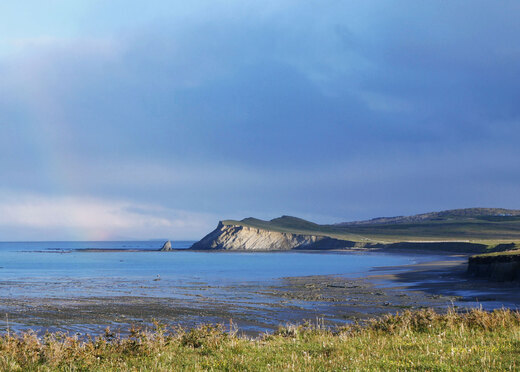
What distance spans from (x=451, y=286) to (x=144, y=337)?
35800 mm

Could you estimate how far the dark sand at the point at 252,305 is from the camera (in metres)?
25.4

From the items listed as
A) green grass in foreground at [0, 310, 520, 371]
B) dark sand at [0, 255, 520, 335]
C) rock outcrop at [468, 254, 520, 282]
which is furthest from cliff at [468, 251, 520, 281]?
green grass in foreground at [0, 310, 520, 371]

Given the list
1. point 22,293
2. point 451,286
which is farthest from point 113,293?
point 451,286

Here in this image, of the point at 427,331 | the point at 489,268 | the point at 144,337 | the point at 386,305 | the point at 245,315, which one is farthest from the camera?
the point at 489,268

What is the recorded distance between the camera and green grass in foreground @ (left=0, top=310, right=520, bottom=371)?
935cm

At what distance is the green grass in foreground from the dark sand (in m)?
10.0

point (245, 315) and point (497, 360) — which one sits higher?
point (497, 360)

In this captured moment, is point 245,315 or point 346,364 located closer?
point 346,364

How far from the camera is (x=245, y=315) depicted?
2758cm

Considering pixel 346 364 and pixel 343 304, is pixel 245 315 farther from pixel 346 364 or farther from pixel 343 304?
pixel 346 364

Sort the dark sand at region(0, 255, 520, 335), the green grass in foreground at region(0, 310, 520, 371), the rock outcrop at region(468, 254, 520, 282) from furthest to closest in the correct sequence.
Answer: the rock outcrop at region(468, 254, 520, 282) < the dark sand at region(0, 255, 520, 335) < the green grass in foreground at region(0, 310, 520, 371)

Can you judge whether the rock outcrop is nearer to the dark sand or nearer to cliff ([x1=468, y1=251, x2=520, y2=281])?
cliff ([x1=468, y1=251, x2=520, y2=281])

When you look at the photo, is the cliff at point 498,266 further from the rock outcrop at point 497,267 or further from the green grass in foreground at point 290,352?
the green grass in foreground at point 290,352

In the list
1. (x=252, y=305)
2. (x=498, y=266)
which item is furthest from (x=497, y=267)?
(x=252, y=305)
